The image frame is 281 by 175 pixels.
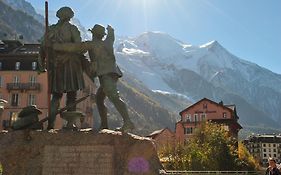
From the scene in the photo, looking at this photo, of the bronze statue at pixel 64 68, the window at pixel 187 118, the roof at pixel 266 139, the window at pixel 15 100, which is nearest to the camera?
the bronze statue at pixel 64 68

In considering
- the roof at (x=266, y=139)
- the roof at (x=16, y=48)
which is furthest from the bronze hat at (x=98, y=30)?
the roof at (x=266, y=139)

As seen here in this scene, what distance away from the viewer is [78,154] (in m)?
11.0

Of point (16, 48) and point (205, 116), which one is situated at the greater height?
point (16, 48)

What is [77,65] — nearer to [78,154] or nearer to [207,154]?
[78,154]

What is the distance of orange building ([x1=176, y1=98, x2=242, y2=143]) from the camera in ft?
267

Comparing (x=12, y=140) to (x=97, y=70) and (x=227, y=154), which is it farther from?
(x=227, y=154)

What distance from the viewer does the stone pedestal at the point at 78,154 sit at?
35.6 feet

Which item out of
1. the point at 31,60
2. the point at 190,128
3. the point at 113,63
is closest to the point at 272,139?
the point at 190,128

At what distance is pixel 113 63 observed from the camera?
1198 centimetres

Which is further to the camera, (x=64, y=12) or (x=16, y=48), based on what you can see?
(x=16, y=48)

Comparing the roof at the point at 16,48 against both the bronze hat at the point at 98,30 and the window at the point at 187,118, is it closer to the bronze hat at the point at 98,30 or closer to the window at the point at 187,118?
the window at the point at 187,118

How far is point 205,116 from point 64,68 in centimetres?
7290

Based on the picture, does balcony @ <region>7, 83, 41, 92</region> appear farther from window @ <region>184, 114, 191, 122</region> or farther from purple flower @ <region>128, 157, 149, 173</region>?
purple flower @ <region>128, 157, 149, 173</region>

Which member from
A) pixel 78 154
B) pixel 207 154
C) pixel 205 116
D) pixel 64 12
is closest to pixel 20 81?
pixel 207 154
